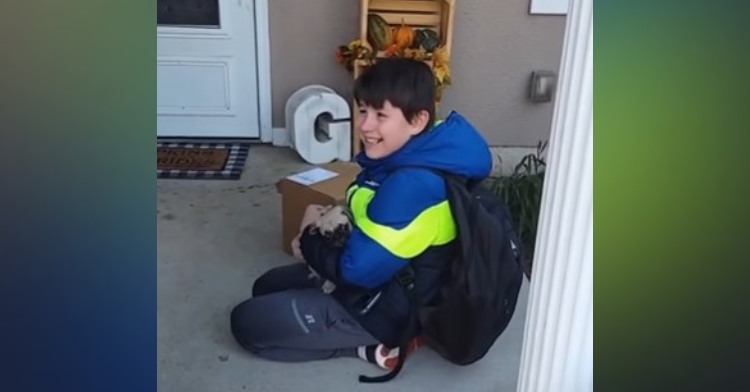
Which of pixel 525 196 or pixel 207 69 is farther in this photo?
A: pixel 207 69

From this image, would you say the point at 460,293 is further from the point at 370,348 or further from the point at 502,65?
the point at 502,65

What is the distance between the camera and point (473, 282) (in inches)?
88.2

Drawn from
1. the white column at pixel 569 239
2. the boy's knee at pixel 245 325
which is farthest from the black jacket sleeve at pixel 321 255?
the white column at pixel 569 239

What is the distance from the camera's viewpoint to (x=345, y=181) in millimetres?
3035

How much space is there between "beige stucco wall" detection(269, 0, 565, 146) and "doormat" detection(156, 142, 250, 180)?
295 millimetres

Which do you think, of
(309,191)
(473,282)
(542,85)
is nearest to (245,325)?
(309,191)

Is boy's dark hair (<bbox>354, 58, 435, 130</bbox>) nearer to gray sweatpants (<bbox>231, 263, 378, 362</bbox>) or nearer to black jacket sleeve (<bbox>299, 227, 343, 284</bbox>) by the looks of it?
black jacket sleeve (<bbox>299, 227, 343, 284</bbox>)

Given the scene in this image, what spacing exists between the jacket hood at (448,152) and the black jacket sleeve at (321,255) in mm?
272

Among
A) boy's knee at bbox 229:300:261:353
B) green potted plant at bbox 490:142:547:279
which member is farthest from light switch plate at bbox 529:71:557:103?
boy's knee at bbox 229:300:261:353

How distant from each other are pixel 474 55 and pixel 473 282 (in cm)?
218

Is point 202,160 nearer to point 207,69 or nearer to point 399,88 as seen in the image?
point 207,69

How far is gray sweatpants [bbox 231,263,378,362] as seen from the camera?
246cm

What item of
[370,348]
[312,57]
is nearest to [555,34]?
[312,57]
